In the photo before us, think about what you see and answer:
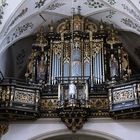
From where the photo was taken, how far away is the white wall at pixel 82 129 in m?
10.9

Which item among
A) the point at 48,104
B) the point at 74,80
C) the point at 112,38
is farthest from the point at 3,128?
the point at 112,38

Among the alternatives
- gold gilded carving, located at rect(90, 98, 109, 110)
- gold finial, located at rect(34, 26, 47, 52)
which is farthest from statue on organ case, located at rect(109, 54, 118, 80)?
gold finial, located at rect(34, 26, 47, 52)

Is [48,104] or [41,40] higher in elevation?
[41,40]

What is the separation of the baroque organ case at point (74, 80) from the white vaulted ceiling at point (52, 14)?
33cm

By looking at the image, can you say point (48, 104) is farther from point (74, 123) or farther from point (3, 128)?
point (3, 128)

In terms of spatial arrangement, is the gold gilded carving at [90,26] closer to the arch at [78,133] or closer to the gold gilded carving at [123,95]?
the gold gilded carving at [123,95]

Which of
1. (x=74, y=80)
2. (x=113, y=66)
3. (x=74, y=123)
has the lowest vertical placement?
(x=74, y=123)

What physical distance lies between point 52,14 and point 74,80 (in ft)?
9.46

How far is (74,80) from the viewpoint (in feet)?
37.1

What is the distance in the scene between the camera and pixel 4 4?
11.1 m

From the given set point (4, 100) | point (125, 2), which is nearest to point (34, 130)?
point (4, 100)

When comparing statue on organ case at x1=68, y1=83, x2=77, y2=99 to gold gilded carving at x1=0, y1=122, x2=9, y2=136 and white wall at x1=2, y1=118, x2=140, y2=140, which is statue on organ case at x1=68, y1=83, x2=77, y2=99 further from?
gold gilded carving at x1=0, y1=122, x2=9, y2=136

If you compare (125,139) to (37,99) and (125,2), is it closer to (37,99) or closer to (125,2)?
(37,99)

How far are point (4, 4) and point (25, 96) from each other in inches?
113
